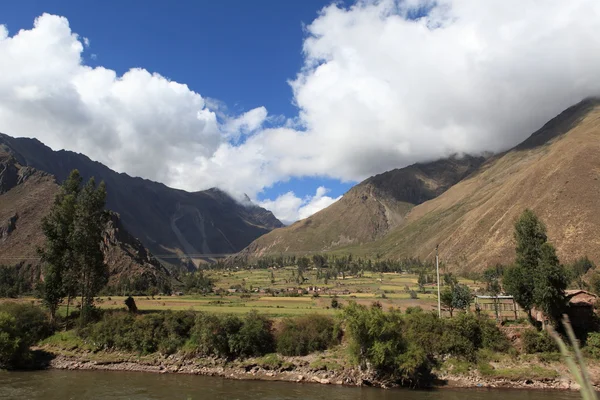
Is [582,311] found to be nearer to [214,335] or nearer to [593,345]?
[593,345]

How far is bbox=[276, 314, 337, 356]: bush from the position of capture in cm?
6091

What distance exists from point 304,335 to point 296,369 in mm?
5832

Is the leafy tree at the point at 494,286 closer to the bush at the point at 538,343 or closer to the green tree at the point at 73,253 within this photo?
the bush at the point at 538,343

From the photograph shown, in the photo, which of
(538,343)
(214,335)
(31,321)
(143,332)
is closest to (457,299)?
(538,343)

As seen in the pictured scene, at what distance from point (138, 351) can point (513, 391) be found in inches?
2050

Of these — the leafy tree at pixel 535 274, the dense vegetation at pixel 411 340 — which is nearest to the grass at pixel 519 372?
Answer: the dense vegetation at pixel 411 340

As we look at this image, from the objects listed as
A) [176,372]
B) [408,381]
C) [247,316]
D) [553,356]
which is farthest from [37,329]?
[553,356]

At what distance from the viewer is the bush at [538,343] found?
185 feet

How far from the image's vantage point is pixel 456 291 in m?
77.6

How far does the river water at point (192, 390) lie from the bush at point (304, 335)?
771cm

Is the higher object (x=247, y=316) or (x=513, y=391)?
(x=247, y=316)

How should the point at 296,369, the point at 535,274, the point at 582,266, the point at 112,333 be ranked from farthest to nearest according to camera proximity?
the point at 582,266, the point at 112,333, the point at 535,274, the point at 296,369

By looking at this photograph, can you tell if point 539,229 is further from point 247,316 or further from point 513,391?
point 247,316

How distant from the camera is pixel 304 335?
6191 centimetres
